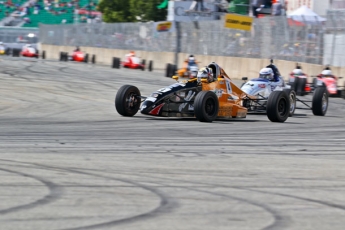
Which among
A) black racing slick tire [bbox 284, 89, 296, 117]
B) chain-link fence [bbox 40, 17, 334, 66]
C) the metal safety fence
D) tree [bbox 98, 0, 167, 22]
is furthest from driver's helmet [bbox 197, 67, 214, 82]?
tree [bbox 98, 0, 167, 22]

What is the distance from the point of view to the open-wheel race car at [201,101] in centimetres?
1456

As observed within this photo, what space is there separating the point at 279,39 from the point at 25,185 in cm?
2890

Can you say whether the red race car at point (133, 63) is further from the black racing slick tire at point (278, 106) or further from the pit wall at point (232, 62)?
the black racing slick tire at point (278, 106)

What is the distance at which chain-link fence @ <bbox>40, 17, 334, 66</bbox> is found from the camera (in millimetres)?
31688

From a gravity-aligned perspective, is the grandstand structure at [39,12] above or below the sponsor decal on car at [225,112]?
above

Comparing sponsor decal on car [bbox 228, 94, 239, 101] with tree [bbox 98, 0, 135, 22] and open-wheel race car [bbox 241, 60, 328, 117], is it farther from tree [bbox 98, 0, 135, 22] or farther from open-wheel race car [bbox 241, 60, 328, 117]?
tree [bbox 98, 0, 135, 22]

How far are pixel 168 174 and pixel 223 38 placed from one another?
32.6 m

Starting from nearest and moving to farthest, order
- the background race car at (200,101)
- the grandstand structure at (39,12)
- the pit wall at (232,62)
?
the background race car at (200,101) → the pit wall at (232,62) → the grandstand structure at (39,12)

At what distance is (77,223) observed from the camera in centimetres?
500

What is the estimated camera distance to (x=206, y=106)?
47.5ft

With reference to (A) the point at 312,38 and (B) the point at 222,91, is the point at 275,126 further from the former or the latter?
(A) the point at 312,38

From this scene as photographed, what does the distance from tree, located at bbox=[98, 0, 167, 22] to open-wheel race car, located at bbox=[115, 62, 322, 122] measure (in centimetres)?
5883

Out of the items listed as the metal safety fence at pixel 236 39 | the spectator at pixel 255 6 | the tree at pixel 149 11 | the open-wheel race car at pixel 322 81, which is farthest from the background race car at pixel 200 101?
the tree at pixel 149 11

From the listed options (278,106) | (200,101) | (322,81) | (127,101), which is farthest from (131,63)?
(200,101)
